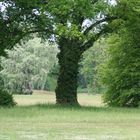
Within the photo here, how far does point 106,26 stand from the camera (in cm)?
3572

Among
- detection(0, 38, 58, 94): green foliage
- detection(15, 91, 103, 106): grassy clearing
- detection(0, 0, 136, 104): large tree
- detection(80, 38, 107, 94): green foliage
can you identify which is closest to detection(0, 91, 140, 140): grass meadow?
detection(0, 0, 136, 104): large tree

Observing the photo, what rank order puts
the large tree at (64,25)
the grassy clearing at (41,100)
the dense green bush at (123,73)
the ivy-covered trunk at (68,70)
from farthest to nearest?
the grassy clearing at (41,100)
the dense green bush at (123,73)
the ivy-covered trunk at (68,70)
the large tree at (64,25)

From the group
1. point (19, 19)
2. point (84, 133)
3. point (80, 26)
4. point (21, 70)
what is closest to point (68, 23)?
point (80, 26)

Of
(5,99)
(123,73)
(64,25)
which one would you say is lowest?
(5,99)

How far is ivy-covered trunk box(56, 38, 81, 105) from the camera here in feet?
114

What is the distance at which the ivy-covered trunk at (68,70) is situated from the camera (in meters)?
34.7

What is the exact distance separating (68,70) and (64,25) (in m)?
4.45

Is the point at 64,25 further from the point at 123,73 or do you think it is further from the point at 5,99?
the point at 123,73

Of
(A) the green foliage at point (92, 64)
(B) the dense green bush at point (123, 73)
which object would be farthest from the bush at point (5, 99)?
(A) the green foliage at point (92, 64)

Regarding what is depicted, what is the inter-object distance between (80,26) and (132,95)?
7793 millimetres

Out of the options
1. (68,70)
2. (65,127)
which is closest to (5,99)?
(68,70)

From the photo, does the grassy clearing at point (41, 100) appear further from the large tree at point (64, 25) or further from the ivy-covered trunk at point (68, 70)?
the large tree at point (64, 25)

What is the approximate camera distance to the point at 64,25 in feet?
102

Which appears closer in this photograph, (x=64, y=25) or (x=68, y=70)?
(x=64, y=25)
